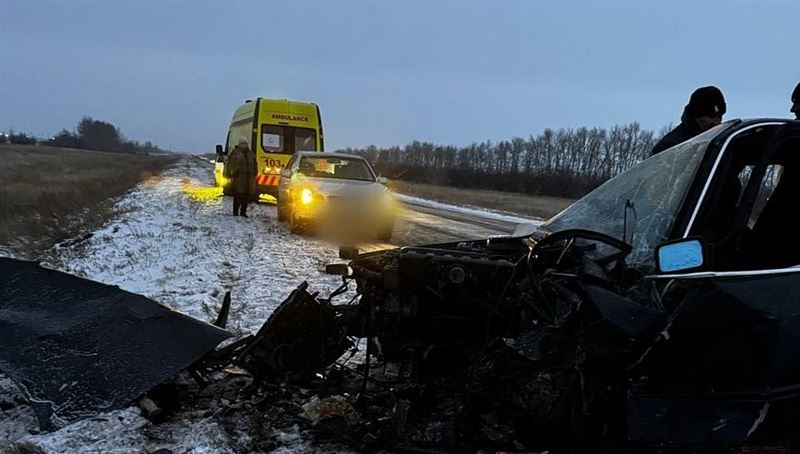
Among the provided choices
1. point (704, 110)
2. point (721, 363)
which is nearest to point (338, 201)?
point (704, 110)

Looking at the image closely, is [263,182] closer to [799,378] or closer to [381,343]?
[381,343]

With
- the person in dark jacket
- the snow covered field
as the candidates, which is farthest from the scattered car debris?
the person in dark jacket

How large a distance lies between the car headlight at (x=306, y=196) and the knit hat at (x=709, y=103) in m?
A: 7.80

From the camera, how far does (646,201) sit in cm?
299

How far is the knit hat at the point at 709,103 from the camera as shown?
4324 millimetres

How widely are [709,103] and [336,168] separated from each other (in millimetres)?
8538

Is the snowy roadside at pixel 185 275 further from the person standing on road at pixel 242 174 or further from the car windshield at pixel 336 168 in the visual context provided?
the car windshield at pixel 336 168

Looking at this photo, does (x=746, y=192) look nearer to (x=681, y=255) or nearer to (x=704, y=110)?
(x=681, y=255)

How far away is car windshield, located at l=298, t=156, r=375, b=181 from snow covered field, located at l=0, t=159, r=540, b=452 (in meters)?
1.47

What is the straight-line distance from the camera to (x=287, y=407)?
11.8 feet

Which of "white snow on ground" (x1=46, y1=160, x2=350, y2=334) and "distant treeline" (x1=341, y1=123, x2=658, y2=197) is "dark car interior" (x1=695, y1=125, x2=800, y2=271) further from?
"distant treeline" (x1=341, y1=123, x2=658, y2=197)

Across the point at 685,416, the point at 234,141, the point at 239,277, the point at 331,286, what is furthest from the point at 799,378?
the point at 234,141

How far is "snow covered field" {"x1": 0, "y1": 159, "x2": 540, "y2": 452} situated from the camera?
3074mm

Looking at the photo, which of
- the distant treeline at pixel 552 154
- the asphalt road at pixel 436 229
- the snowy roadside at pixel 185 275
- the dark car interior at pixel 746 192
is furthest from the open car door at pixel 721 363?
the distant treeline at pixel 552 154
